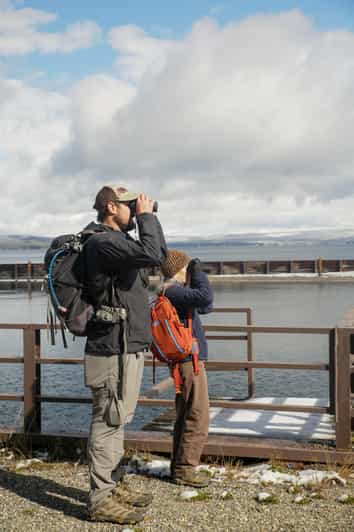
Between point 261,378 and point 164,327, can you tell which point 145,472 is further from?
point 261,378

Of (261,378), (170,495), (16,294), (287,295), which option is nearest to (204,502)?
(170,495)

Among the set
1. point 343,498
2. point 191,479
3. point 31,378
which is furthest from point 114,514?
point 31,378

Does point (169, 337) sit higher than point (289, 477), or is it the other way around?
point (169, 337)

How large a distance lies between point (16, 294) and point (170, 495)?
3261cm

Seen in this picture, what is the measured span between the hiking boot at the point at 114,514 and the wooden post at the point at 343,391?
84.3 inches

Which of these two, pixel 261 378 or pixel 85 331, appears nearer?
pixel 85 331

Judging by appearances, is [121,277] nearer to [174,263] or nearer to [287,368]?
[174,263]

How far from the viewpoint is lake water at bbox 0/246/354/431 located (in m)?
10.6

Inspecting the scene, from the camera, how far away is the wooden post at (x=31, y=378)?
6270 millimetres

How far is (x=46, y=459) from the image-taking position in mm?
6020

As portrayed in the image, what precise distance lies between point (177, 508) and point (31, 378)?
2.26 meters

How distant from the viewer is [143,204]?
4.31 metres

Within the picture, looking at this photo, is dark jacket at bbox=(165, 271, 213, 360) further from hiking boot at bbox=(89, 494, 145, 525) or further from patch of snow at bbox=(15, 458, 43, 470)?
patch of snow at bbox=(15, 458, 43, 470)

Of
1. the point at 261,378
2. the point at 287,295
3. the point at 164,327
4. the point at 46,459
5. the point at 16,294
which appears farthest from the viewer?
the point at 16,294
